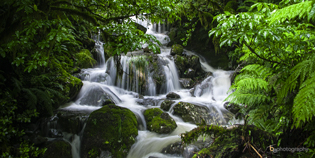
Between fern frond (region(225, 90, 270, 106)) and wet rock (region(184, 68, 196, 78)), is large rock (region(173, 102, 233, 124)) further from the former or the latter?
wet rock (region(184, 68, 196, 78))

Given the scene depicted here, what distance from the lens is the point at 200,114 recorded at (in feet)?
21.1

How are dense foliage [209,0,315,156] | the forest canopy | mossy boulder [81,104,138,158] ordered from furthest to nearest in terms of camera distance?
1. mossy boulder [81,104,138,158]
2. the forest canopy
3. dense foliage [209,0,315,156]

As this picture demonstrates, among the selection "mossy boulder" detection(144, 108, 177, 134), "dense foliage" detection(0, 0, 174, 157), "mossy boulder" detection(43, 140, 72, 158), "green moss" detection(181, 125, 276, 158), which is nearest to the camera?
"green moss" detection(181, 125, 276, 158)

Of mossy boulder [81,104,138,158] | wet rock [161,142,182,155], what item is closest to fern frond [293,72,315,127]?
wet rock [161,142,182,155]

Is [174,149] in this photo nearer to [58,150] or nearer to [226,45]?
[58,150]

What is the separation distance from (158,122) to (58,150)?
2787mm

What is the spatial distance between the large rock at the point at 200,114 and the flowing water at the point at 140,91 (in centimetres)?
13

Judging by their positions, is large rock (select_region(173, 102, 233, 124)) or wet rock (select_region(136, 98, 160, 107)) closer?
large rock (select_region(173, 102, 233, 124))

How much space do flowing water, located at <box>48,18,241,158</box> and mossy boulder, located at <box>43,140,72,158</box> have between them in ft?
0.74

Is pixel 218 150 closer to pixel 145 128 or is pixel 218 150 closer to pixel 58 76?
pixel 145 128

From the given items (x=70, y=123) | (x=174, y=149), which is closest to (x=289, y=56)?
(x=174, y=149)

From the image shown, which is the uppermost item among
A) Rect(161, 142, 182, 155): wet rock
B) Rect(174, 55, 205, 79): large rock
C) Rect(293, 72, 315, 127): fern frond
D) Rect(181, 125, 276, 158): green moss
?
Rect(174, 55, 205, 79): large rock

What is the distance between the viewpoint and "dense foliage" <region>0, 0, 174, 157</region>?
2428mm

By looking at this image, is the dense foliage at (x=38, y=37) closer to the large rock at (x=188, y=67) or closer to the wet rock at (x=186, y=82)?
the wet rock at (x=186, y=82)
